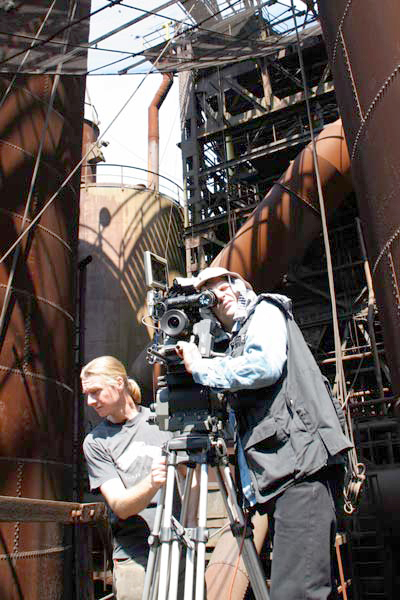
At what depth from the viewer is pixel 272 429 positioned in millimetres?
2145

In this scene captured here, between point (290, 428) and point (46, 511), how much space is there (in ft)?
3.81

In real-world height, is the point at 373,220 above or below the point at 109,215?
below

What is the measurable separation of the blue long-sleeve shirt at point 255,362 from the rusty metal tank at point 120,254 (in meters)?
12.1

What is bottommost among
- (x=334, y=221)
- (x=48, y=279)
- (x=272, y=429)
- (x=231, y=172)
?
(x=272, y=429)

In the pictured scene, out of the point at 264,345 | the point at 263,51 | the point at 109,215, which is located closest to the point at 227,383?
the point at 264,345

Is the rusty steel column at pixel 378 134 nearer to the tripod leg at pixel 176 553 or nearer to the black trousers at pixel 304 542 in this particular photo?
the black trousers at pixel 304 542

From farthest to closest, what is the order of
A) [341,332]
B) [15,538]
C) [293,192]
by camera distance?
[341,332] < [293,192] < [15,538]

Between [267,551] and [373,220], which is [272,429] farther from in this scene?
[267,551]

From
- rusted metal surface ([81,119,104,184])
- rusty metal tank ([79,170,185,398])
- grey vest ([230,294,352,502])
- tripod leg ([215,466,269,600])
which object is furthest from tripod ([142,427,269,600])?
rusted metal surface ([81,119,104,184])

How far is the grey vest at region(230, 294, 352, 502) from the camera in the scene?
6.91ft

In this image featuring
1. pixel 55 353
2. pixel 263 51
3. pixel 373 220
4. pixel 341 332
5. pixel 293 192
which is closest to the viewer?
pixel 373 220

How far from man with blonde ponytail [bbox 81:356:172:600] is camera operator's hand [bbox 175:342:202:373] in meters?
0.48

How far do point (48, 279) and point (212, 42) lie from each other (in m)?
4.59

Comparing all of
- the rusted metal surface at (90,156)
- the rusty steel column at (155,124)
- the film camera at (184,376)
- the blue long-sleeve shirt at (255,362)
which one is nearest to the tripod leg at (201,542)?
the film camera at (184,376)
